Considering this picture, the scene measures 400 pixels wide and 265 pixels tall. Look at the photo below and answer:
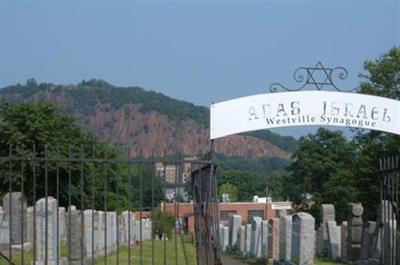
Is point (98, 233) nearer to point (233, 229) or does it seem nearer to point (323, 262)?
point (323, 262)

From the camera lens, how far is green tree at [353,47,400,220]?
41.2m

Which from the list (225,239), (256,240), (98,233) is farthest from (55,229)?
(225,239)

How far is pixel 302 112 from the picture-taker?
14.0 meters

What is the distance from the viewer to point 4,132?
42.5 metres

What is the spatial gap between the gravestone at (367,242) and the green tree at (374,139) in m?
16.4

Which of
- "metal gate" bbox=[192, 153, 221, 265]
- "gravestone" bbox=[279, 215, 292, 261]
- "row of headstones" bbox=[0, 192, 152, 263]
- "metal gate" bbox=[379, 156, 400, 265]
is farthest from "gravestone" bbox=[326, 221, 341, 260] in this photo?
"metal gate" bbox=[192, 153, 221, 265]

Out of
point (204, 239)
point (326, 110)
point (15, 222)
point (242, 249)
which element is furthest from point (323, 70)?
point (242, 249)

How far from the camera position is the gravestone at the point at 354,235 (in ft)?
82.3

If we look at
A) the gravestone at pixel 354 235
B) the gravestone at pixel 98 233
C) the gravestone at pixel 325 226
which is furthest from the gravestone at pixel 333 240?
the gravestone at pixel 98 233

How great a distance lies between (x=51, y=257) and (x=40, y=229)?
71 centimetres

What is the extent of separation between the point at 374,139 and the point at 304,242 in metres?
22.1

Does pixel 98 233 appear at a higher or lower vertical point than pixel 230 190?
higher

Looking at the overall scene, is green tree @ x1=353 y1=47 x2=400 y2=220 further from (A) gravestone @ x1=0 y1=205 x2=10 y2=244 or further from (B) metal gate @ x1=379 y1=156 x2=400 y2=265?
(B) metal gate @ x1=379 y1=156 x2=400 y2=265

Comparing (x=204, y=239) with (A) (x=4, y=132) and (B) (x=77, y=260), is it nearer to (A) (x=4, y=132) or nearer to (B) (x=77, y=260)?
(B) (x=77, y=260)
